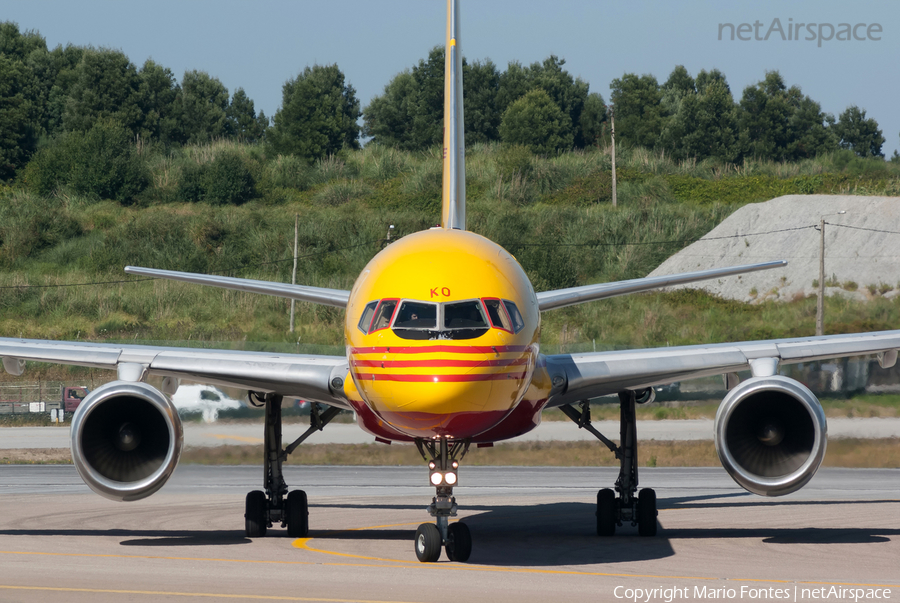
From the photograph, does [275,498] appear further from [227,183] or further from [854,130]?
[854,130]

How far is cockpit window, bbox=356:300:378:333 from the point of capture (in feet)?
39.4

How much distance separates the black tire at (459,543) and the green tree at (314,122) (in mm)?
80844

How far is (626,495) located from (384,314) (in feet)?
21.2

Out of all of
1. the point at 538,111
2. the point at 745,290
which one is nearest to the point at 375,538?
the point at 745,290

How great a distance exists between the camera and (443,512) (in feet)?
39.9

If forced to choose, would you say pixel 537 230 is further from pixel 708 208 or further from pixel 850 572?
pixel 850 572

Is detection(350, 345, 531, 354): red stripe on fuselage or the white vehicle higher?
detection(350, 345, 531, 354): red stripe on fuselage

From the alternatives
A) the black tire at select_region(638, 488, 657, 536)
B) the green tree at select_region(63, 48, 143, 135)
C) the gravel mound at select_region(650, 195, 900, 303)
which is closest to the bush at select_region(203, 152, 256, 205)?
the green tree at select_region(63, 48, 143, 135)

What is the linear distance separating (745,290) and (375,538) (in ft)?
155

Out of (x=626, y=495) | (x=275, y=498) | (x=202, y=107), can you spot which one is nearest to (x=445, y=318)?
(x=275, y=498)

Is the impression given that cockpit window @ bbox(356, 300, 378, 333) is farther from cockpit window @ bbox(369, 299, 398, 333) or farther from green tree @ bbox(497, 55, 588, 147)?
green tree @ bbox(497, 55, 588, 147)

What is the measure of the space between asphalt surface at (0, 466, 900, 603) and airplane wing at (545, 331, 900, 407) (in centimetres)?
229

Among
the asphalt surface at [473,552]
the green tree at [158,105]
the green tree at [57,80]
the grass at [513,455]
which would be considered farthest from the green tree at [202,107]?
the asphalt surface at [473,552]

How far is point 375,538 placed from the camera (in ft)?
52.1
